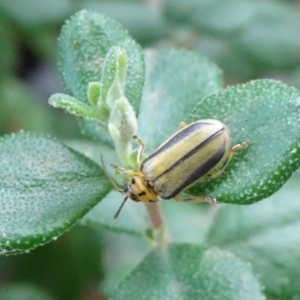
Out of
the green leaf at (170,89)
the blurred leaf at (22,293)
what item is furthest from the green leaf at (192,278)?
the blurred leaf at (22,293)

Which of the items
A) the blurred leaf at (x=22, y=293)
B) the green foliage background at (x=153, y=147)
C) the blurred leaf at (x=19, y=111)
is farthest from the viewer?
the blurred leaf at (x=19, y=111)

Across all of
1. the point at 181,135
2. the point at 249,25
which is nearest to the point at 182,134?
the point at 181,135

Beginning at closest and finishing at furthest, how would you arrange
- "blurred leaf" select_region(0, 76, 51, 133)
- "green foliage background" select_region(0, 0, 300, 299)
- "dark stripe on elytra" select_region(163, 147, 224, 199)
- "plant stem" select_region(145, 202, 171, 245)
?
1. "dark stripe on elytra" select_region(163, 147, 224, 199)
2. "green foliage background" select_region(0, 0, 300, 299)
3. "plant stem" select_region(145, 202, 171, 245)
4. "blurred leaf" select_region(0, 76, 51, 133)

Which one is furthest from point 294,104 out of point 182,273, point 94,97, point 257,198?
point 182,273

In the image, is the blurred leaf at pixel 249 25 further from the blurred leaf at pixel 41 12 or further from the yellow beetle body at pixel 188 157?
the yellow beetle body at pixel 188 157

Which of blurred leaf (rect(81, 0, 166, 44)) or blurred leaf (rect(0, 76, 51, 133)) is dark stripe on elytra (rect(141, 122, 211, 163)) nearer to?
blurred leaf (rect(81, 0, 166, 44))

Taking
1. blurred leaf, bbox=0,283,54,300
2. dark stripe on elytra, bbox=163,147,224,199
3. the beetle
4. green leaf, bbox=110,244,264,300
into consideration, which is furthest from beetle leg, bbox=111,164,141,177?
blurred leaf, bbox=0,283,54,300
